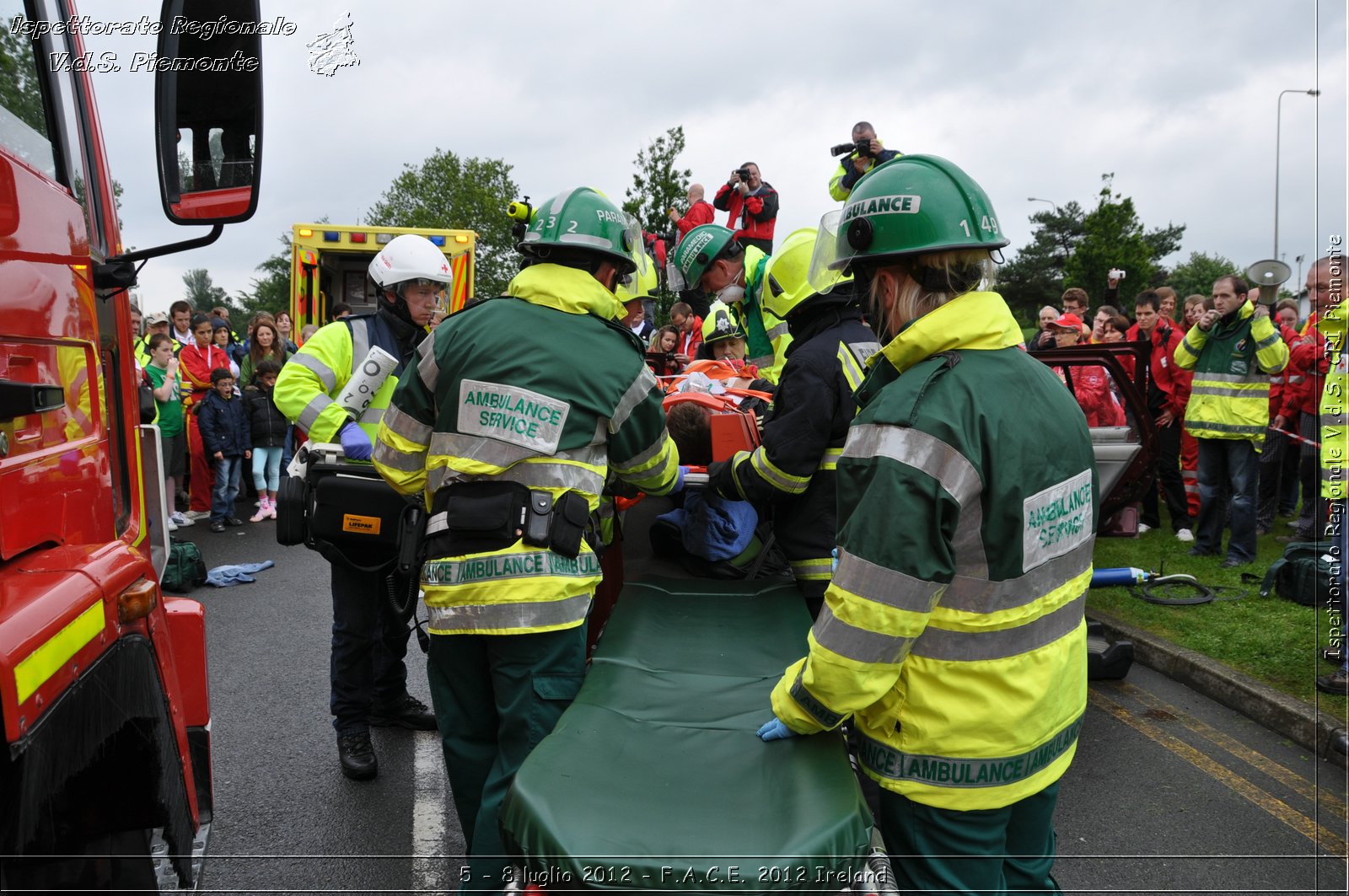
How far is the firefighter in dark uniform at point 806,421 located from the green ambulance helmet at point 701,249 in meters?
0.89

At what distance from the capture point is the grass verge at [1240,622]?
5059mm

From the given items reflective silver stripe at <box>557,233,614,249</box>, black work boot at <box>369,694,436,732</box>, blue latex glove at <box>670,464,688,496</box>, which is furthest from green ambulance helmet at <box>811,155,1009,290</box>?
black work boot at <box>369,694,436,732</box>

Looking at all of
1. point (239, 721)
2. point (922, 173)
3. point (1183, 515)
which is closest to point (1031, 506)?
point (922, 173)

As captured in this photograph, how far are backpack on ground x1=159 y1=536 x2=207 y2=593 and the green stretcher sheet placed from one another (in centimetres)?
312

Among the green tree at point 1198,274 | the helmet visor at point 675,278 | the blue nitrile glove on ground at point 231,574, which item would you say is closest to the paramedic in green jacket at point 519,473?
the helmet visor at point 675,278

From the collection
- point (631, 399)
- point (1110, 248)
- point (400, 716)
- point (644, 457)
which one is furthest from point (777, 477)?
point (1110, 248)

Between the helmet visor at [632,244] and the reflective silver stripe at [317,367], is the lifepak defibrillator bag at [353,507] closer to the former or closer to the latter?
the reflective silver stripe at [317,367]

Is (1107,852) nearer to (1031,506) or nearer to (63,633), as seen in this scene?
(1031,506)

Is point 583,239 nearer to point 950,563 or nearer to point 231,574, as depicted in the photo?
point 950,563

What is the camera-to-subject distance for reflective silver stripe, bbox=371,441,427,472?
3.05m

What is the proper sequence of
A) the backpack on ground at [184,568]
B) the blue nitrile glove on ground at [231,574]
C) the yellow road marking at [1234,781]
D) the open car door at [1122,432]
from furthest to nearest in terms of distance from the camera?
the blue nitrile glove on ground at [231,574], the open car door at [1122,432], the backpack on ground at [184,568], the yellow road marking at [1234,781]

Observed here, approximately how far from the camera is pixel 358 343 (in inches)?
170

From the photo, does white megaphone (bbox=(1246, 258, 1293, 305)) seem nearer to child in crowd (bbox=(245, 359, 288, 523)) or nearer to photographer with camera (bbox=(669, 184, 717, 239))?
photographer with camera (bbox=(669, 184, 717, 239))

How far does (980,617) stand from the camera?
1953mm
